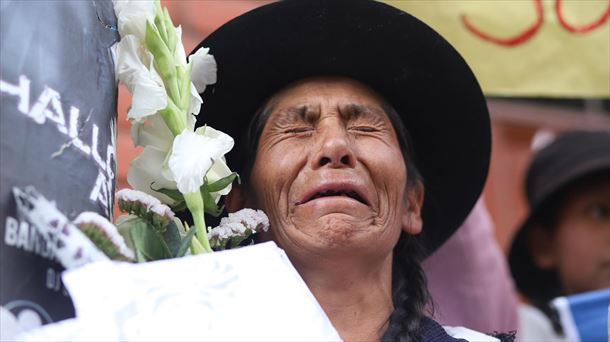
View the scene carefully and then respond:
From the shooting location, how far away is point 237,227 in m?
1.61

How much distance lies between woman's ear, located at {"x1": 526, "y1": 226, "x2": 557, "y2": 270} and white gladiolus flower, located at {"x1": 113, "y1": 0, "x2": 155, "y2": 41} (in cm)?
193

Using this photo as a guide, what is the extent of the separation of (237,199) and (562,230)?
135cm

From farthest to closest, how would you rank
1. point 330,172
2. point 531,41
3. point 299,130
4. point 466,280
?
1. point 466,280
2. point 531,41
3. point 299,130
4. point 330,172

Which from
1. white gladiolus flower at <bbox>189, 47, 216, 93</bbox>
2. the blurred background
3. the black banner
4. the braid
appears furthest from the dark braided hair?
the black banner

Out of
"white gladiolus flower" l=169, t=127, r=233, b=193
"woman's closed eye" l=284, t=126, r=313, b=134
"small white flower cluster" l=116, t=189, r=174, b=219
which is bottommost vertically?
"woman's closed eye" l=284, t=126, r=313, b=134

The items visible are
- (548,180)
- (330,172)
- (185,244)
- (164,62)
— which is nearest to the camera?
(185,244)

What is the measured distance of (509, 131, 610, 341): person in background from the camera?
9.96ft

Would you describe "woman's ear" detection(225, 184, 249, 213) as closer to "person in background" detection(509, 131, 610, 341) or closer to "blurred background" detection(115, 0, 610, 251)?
"blurred background" detection(115, 0, 610, 251)

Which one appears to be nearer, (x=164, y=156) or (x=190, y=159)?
(x=190, y=159)

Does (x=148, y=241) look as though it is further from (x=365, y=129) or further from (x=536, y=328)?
(x=536, y=328)

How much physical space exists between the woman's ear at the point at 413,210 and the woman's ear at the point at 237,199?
32 cm

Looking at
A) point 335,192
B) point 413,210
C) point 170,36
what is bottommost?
point 413,210

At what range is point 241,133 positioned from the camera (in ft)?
7.19

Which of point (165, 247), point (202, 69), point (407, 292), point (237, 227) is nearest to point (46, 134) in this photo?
point (165, 247)
